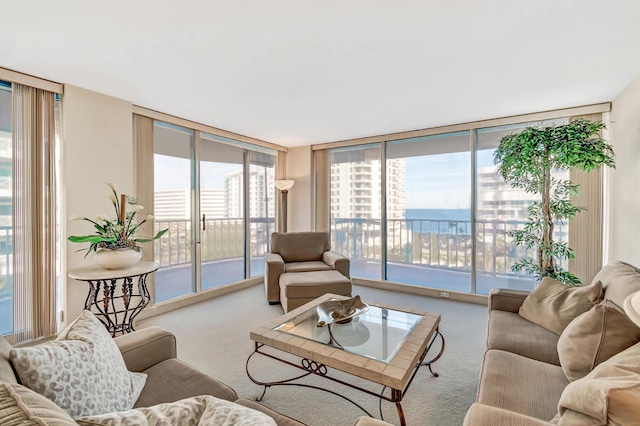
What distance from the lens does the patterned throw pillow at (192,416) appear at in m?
0.71

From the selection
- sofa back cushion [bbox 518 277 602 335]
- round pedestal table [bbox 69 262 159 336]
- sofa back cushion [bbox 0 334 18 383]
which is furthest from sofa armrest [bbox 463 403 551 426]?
round pedestal table [bbox 69 262 159 336]

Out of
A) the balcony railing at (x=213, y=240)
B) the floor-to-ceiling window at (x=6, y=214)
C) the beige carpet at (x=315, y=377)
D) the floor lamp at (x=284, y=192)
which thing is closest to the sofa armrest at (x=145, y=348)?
the beige carpet at (x=315, y=377)

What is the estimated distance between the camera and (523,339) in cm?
168

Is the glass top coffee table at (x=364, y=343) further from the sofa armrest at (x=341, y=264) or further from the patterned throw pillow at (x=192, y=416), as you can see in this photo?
the sofa armrest at (x=341, y=264)

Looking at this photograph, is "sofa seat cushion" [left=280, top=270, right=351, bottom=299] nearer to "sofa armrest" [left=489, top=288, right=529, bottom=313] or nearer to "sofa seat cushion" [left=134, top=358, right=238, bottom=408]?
"sofa armrest" [left=489, top=288, right=529, bottom=313]

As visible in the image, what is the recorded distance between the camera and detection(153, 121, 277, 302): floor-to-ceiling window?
11.8ft

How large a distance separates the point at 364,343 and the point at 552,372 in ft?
2.94

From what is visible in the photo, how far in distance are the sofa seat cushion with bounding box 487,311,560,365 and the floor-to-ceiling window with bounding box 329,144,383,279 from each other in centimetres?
265

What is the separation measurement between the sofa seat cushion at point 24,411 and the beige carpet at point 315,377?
53.7 inches

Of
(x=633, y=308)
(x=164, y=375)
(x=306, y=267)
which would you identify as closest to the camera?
Answer: (x=633, y=308)

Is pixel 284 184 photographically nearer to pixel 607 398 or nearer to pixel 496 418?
pixel 496 418

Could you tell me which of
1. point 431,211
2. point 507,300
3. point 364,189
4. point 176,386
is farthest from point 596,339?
point 364,189

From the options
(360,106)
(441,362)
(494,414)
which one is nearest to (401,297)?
(441,362)

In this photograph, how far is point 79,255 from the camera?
8.55ft
